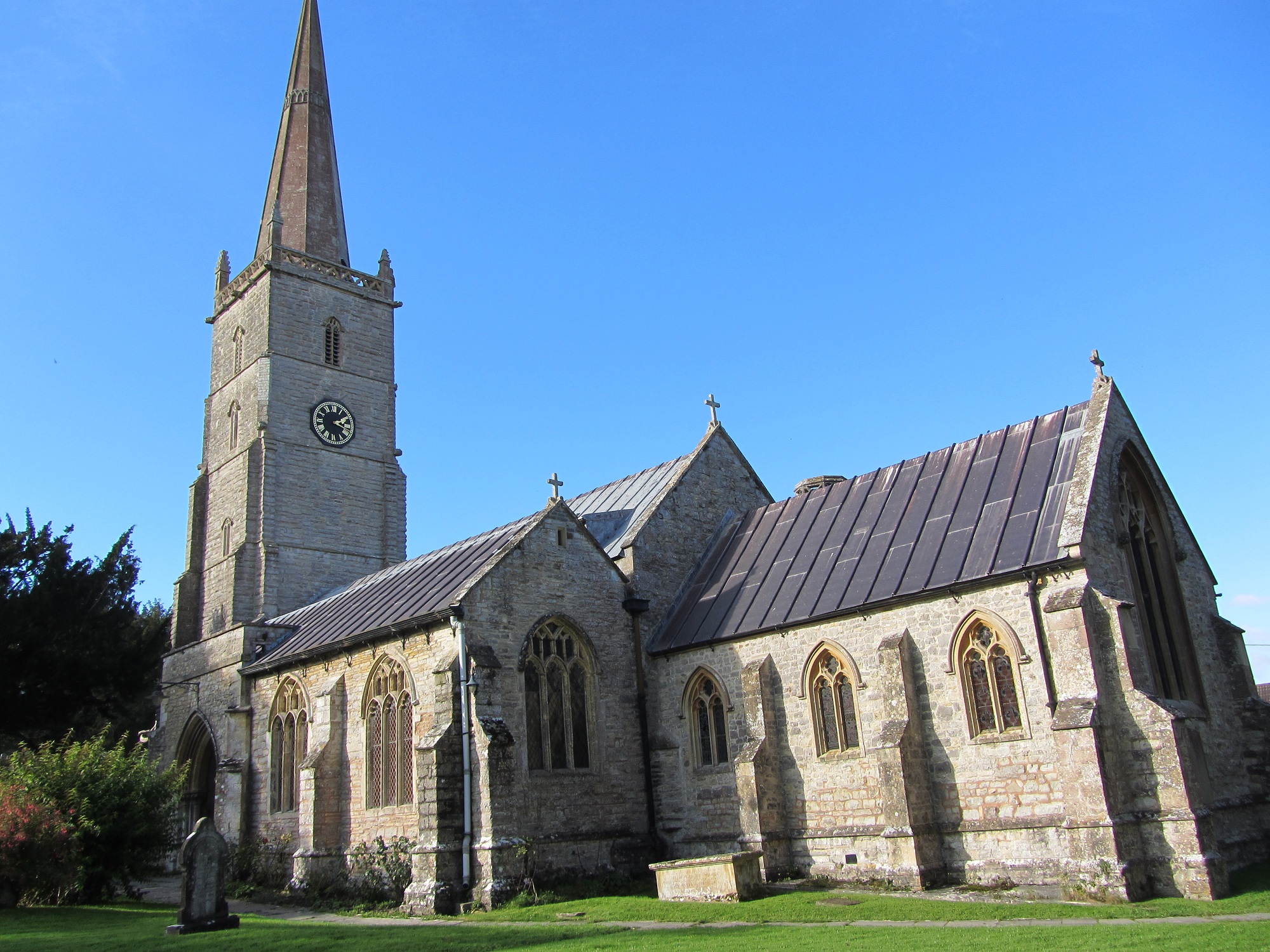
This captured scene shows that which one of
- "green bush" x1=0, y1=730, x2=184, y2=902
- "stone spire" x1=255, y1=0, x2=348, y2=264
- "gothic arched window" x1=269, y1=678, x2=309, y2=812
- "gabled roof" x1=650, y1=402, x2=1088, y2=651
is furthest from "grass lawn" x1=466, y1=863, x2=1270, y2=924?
"stone spire" x1=255, y1=0, x2=348, y2=264

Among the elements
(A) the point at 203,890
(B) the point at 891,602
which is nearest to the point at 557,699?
(B) the point at 891,602

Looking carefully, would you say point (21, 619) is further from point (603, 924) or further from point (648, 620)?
point (603, 924)

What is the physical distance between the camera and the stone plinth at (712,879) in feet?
51.8

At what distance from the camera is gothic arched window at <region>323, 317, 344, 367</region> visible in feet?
116

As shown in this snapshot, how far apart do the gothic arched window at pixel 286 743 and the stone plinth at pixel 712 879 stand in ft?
33.3

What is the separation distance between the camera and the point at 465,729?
17.9 m

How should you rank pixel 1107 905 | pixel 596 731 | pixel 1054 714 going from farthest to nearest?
pixel 596 731, pixel 1054 714, pixel 1107 905

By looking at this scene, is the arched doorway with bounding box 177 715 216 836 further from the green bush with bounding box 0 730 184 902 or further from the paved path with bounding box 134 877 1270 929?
the paved path with bounding box 134 877 1270 929

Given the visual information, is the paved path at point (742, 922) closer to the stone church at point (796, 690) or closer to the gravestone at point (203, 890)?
the stone church at point (796, 690)

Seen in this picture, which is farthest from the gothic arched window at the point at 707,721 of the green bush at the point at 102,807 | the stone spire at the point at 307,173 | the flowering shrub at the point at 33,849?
the stone spire at the point at 307,173

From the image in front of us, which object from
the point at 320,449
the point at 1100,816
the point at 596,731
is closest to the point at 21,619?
the point at 320,449

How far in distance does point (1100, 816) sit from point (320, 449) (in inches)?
1063

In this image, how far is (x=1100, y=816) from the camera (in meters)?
14.2

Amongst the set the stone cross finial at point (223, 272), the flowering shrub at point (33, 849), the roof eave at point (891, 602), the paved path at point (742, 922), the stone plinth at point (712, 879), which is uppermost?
the stone cross finial at point (223, 272)
